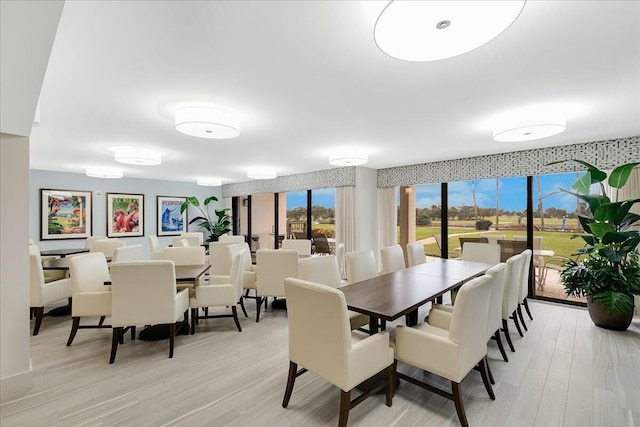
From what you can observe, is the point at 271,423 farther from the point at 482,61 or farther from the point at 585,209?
the point at 585,209

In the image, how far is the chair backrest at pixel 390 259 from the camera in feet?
13.0

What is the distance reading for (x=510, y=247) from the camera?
4.84 metres

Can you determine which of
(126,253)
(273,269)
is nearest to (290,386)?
(273,269)

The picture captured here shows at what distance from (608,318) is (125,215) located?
9182 mm

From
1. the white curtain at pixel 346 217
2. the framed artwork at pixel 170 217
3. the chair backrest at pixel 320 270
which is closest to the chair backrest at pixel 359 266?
the chair backrest at pixel 320 270

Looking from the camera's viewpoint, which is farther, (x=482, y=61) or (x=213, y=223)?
(x=213, y=223)

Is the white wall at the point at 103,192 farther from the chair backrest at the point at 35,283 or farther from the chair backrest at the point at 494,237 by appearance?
the chair backrest at the point at 494,237

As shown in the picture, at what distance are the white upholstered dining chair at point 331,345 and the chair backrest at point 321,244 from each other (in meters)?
4.60

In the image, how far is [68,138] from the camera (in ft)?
11.9

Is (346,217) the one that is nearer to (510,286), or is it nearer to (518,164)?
(518,164)

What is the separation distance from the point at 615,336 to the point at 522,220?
1.94 m

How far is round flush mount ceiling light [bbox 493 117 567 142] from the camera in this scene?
2.72 metres

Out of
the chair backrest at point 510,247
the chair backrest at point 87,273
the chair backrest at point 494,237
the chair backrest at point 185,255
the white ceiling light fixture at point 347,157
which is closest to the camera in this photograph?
the chair backrest at point 87,273

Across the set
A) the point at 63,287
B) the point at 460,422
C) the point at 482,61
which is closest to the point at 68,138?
the point at 63,287
